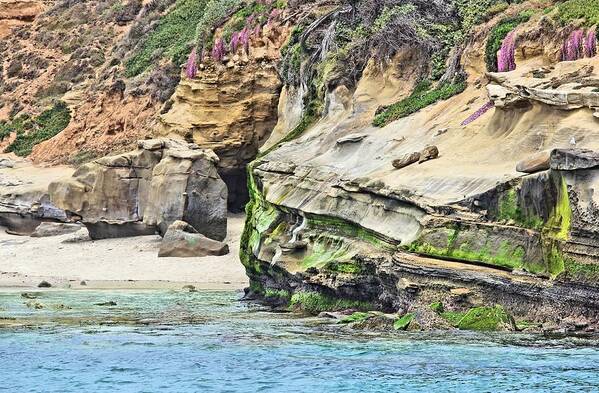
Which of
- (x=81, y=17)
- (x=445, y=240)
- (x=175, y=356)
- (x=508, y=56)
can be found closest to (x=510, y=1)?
(x=508, y=56)

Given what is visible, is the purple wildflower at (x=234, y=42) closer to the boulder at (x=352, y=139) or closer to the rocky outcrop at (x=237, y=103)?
the rocky outcrop at (x=237, y=103)

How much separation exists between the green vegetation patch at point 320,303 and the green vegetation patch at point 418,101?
6.17 metres

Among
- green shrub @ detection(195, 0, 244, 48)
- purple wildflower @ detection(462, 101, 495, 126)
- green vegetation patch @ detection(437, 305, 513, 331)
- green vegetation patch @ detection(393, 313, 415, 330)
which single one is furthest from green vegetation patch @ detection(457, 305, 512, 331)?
green shrub @ detection(195, 0, 244, 48)

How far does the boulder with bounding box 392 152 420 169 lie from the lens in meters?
24.2

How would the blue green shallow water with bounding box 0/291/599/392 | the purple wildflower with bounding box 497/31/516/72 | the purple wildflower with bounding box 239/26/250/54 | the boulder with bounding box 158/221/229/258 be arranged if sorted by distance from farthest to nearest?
the purple wildflower with bounding box 239/26/250/54
the boulder with bounding box 158/221/229/258
the purple wildflower with bounding box 497/31/516/72
the blue green shallow water with bounding box 0/291/599/392

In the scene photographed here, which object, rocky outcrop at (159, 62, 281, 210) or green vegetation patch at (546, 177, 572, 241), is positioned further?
rocky outcrop at (159, 62, 281, 210)

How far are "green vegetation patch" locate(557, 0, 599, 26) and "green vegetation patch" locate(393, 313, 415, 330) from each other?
30.2 ft

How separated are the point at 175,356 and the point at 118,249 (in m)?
20.9

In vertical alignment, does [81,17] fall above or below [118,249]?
above

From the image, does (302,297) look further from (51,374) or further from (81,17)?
(81,17)

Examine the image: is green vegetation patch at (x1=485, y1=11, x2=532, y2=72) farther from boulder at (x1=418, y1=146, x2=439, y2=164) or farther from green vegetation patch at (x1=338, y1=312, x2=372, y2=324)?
green vegetation patch at (x1=338, y1=312, x2=372, y2=324)

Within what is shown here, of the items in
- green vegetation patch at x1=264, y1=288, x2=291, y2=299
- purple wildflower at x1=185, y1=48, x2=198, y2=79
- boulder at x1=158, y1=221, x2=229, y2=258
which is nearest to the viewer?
green vegetation patch at x1=264, y1=288, x2=291, y2=299

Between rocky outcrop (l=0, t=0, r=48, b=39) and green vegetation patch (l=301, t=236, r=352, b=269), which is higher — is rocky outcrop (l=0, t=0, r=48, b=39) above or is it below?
above

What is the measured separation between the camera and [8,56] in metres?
75.9
